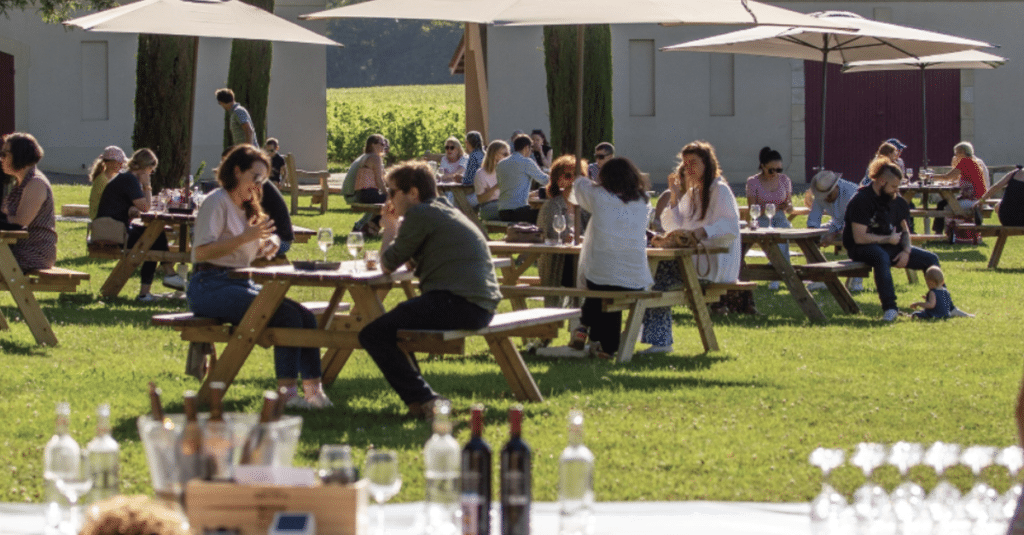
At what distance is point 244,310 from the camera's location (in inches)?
322

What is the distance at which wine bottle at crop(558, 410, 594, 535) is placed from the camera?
12.1 ft

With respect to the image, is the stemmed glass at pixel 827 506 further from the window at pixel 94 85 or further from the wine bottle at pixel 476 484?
the window at pixel 94 85

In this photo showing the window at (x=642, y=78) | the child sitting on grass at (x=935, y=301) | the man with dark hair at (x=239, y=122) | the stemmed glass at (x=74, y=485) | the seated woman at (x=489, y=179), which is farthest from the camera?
the window at (x=642, y=78)

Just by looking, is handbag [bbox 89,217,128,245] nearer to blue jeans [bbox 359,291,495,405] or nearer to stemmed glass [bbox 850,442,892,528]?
blue jeans [bbox 359,291,495,405]

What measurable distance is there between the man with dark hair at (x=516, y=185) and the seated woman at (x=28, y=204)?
22.1 feet

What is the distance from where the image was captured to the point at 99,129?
31.7 meters

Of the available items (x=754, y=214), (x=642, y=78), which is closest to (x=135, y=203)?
(x=754, y=214)

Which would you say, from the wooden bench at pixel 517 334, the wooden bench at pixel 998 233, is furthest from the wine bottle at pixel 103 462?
the wooden bench at pixel 998 233

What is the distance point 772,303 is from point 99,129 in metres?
21.0

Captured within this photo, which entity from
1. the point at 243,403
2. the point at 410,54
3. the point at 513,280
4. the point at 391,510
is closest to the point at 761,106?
the point at 513,280

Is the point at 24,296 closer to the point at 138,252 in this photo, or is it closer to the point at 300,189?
the point at 138,252

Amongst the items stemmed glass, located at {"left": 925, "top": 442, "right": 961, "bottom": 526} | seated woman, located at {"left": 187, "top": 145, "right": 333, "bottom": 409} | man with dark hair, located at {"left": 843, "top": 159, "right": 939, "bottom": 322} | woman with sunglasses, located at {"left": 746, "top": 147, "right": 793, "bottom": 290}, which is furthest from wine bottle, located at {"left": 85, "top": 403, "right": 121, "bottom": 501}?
woman with sunglasses, located at {"left": 746, "top": 147, "right": 793, "bottom": 290}

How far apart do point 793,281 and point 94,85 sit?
2241cm

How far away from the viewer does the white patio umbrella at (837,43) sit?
15.0m
